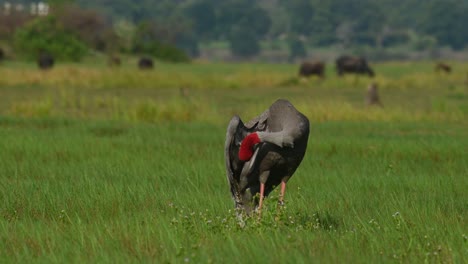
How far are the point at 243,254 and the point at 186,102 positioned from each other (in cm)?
1425

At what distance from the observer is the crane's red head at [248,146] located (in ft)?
21.7

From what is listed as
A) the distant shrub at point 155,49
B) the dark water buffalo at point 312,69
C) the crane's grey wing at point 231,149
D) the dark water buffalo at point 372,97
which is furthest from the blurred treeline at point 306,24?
the crane's grey wing at point 231,149

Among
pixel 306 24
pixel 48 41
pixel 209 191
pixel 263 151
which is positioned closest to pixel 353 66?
pixel 48 41

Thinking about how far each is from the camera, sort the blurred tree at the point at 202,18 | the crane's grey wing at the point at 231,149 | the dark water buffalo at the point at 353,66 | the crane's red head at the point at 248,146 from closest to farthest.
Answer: the crane's red head at the point at 248,146
the crane's grey wing at the point at 231,149
the dark water buffalo at the point at 353,66
the blurred tree at the point at 202,18

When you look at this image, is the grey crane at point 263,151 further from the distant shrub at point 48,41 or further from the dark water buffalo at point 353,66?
the distant shrub at point 48,41

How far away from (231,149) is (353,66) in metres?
40.3

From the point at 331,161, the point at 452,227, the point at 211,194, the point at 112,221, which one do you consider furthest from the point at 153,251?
the point at 331,161

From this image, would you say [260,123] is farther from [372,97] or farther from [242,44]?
[242,44]

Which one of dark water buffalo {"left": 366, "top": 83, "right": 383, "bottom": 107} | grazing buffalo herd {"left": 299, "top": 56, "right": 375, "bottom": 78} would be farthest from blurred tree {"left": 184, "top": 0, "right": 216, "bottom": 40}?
dark water buffalo {"left": 366, "top": 83, "right": 383, "bottom": 107}

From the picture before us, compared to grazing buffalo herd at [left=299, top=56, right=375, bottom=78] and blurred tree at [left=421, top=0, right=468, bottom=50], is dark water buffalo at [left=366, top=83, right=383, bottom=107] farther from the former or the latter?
blurred tree at [left=421, top=0, right=468, bottom=50]

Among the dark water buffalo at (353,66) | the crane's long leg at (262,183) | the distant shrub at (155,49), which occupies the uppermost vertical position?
the crane's long leg at (262,183)

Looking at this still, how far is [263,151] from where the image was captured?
22.5 ft

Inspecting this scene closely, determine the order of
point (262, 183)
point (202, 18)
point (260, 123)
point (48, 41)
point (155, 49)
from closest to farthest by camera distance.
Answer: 1. point (262, 183)
2. point (260, 123)
3. point (48, 41)
4. point (155, 49)
5. point (202, 18)

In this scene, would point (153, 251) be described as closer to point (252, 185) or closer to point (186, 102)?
point (252, 185)
